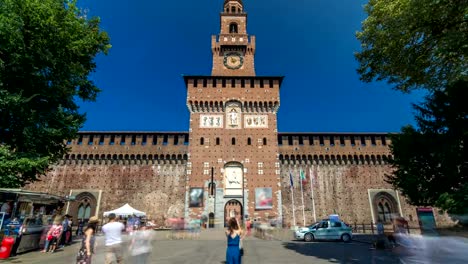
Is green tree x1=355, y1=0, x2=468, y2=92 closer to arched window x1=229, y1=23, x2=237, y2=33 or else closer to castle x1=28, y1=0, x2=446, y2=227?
castle x1=28, y1=0, x2=446, y2=227

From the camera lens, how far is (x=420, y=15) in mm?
9789

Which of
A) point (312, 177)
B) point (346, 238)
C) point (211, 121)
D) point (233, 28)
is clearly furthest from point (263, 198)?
point (233, 28)

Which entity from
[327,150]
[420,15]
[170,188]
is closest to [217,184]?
[170,188]

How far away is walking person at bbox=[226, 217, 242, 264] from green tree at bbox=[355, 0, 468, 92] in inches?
390

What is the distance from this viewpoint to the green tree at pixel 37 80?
11227mm

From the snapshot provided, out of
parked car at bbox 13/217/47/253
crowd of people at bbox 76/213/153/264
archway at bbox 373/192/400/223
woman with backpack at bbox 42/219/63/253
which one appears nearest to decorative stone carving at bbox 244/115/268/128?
archway at bbox 373/192/400/223

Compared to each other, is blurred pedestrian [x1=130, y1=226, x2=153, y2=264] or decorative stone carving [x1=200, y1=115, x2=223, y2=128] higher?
decorative stone carving [x1=200, y1=115, x2=223, y2=128]

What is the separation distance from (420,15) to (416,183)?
9.93 m

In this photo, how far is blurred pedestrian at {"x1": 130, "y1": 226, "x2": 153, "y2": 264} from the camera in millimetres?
6496

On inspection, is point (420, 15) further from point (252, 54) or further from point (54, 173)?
point (54, 173)

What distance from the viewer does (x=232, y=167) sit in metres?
29.7

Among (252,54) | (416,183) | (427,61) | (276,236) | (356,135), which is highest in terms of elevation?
(252,54)

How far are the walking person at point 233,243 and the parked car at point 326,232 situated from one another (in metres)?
14.6

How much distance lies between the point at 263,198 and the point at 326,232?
10.2m
